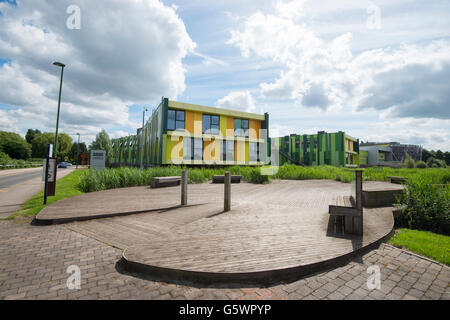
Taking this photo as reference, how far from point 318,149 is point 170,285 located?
44.9 m

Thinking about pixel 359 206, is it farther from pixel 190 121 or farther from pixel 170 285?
pixel 190 121

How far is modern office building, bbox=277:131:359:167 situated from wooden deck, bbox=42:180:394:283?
38.4 m

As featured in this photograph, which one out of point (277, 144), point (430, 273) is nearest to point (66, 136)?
point (277, 144)

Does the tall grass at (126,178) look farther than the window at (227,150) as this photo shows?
No

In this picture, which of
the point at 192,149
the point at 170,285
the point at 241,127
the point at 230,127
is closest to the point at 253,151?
the point at 241,127

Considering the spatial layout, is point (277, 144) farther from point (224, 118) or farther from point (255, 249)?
point (255, 249)

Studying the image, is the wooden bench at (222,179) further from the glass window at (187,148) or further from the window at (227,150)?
the window at (227,150)

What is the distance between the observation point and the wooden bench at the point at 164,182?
457 inches

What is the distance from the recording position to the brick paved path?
2604 millimetres

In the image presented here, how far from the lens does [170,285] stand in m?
2.80

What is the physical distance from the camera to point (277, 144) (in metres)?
48.4

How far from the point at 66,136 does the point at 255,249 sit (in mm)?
97154

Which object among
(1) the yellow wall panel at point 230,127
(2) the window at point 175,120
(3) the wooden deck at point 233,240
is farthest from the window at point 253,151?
(3) the wooden deck at point 233,240
